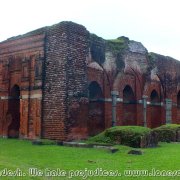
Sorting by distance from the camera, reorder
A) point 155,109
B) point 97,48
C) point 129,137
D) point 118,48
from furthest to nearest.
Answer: point 155,109
point 118,48
point 97,48
point 129,137

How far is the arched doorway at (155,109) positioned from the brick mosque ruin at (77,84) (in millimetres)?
51

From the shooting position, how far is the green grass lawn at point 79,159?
772 centimetres

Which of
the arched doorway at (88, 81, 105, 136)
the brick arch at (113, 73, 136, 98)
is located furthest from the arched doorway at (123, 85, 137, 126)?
the arched doorway at (88, 81, 105, 136)

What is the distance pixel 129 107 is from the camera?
16.8m

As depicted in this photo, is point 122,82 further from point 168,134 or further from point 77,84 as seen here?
point 77,84

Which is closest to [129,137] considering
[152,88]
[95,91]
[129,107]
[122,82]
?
[95,91]

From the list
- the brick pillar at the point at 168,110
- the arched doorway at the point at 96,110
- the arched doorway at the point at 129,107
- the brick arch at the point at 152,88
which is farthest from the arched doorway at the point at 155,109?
the arched doorway at the point at 96,110

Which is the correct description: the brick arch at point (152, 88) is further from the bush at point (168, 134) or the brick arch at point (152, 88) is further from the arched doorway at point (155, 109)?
the bush at point (168, 134)

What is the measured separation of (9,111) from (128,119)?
5.47 meters

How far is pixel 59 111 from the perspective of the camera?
40.8ft

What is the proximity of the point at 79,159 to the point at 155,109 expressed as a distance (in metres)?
10.3

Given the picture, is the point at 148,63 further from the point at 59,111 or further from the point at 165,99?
the point at 59,111

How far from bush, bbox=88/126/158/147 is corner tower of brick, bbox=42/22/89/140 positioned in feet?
3.97

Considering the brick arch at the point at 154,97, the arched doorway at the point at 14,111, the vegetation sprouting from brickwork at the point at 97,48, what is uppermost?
the vegetation sprouting from brickwork at the point at 97,48
